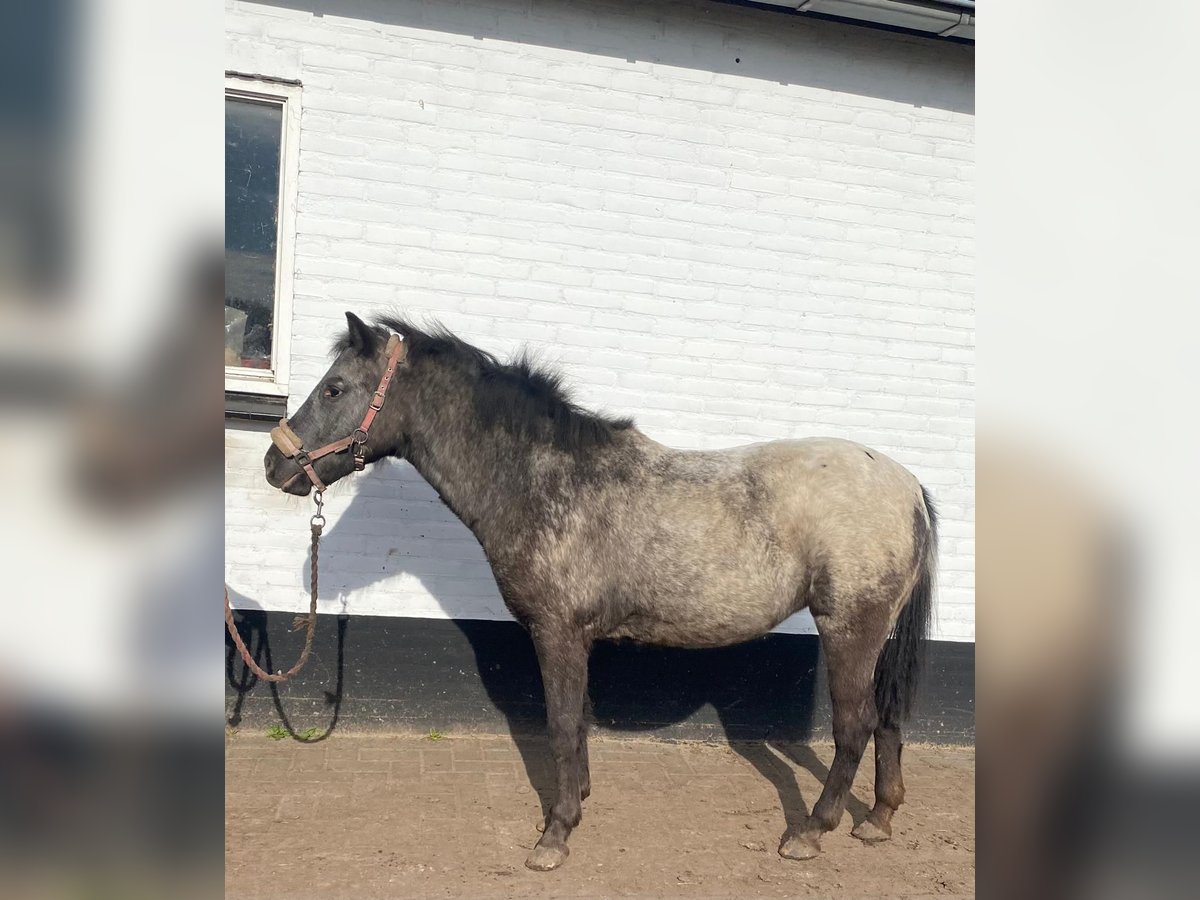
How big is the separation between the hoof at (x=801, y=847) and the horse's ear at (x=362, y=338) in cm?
298

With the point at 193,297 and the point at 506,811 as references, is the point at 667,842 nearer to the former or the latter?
the point at 506,811

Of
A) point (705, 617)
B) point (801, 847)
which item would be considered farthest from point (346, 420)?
point (801, 847)

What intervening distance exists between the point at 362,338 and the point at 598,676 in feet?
8.66

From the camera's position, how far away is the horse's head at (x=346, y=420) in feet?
12.2

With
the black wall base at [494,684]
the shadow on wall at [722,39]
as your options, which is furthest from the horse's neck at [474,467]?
the shadow on wall at [722,39]

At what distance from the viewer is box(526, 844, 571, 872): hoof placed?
3.49 metres

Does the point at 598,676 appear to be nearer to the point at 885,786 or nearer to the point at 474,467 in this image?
the point at 885,786

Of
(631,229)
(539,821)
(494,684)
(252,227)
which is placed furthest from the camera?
(631,229)

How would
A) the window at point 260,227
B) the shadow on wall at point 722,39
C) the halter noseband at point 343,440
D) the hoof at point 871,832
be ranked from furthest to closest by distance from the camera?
the shadow on wall at point 722,39 → the window at point 260,227 → the hoof at point 871,832 → the halter noseband at point 343,440

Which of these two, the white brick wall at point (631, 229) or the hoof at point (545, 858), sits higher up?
the white brick wall at point (631, 229)

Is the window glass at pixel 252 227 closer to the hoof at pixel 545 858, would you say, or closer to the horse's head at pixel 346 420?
the horse's head at pixel 346 420

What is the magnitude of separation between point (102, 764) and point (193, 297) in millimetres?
435

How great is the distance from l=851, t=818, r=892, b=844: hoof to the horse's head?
9.70 feet

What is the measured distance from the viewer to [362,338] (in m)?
3.80
